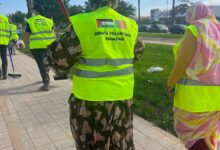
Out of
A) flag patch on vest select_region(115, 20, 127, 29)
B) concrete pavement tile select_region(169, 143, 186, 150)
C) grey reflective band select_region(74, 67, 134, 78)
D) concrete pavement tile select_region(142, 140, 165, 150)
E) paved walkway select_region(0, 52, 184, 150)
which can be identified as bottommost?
paved walkway select_region(0, 52, 184, 150)

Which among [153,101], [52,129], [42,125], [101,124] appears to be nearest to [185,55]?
[101,124]

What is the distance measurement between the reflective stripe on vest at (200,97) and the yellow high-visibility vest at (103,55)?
2.23 feet

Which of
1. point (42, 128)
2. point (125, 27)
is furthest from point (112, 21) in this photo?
point (42, 128)

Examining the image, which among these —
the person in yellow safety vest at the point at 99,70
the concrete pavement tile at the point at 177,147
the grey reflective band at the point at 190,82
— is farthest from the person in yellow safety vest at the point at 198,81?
the concrete pavement tile at the point at 177,147

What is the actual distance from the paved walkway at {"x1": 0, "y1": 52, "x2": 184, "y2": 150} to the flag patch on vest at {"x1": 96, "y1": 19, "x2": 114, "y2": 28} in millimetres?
2217

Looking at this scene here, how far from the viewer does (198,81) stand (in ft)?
9.96

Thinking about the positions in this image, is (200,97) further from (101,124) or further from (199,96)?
(101,124)

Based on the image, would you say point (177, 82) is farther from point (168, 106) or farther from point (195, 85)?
point (168, 106)

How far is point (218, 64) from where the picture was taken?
118 inches

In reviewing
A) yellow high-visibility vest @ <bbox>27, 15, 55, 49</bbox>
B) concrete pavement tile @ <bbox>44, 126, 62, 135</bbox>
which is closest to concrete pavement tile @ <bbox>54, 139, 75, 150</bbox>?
concrete pavement tile @ <bbox>44, 126, 62, 135</bbox>

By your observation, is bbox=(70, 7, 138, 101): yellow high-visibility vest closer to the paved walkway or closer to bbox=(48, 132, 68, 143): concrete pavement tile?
the paved walkway

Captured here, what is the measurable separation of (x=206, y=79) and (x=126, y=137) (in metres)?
0.91

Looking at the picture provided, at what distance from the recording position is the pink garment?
114 inches

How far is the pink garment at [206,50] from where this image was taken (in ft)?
9.48
